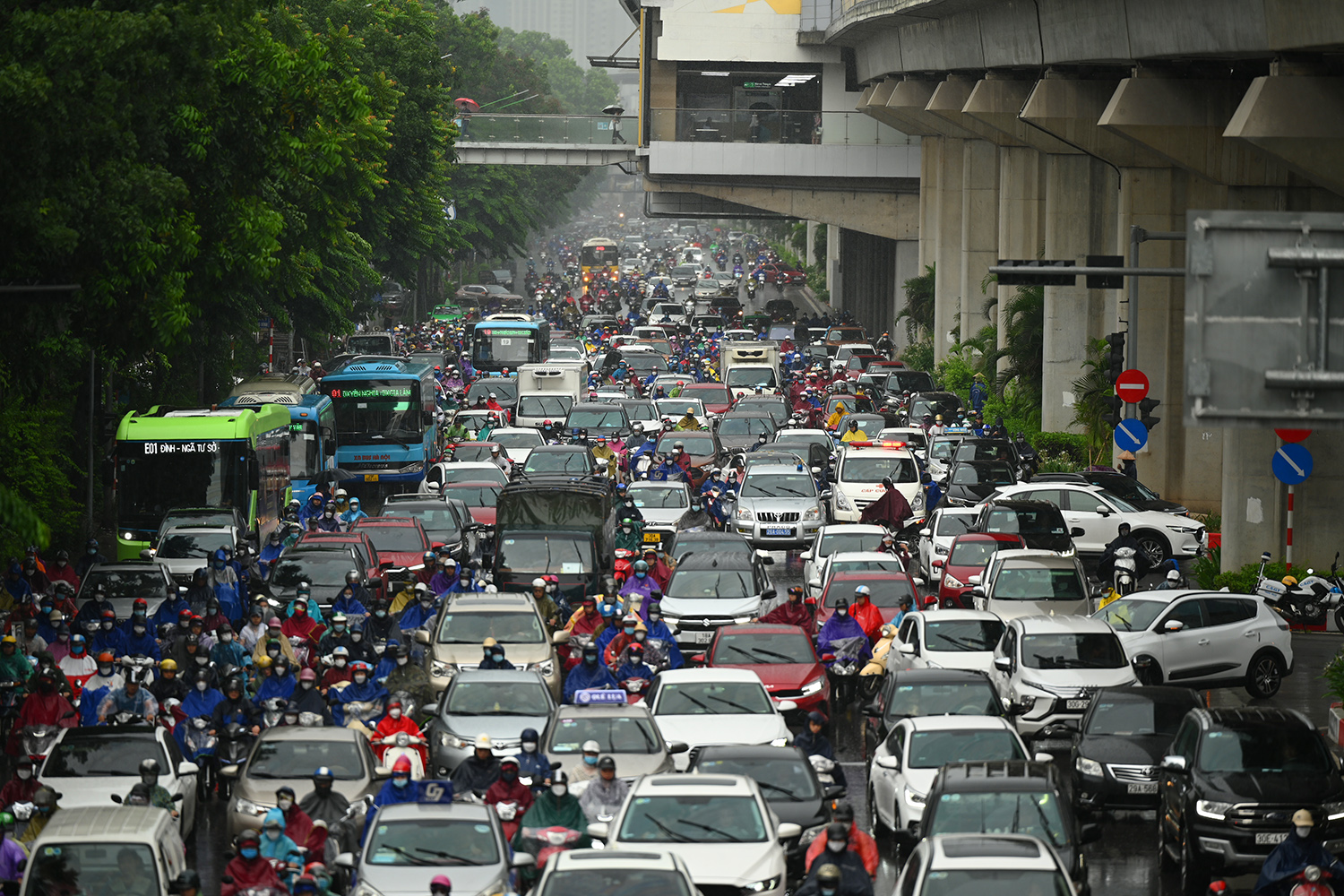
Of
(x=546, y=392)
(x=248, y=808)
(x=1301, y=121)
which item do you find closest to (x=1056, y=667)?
(x=248, y=808)

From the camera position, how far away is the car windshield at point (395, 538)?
3092 cm

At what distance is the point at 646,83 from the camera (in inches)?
3270

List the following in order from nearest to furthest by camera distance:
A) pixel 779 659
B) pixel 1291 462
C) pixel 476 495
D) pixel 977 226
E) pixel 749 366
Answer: pixel 779 659 < pixel 1291 462 < pixel 476 495 < pixel 749 366 < pixel 977 226

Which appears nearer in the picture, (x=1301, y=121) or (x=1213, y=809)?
(x=1213, y=809)

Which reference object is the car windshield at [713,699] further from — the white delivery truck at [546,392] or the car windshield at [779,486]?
the white delivery truck at [546,392]

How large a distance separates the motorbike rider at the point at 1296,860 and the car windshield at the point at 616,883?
4.56 meters

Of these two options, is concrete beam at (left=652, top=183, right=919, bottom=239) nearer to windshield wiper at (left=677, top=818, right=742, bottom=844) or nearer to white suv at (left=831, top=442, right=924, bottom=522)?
white suv at (left=831, top=442, right=924, bottom=522)

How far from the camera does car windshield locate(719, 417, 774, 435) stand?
46.0 meters

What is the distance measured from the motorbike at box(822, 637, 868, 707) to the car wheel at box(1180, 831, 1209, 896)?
7.67 meters

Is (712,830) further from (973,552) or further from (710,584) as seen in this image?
(973,552)

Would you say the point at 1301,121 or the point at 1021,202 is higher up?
the point at 1021,202

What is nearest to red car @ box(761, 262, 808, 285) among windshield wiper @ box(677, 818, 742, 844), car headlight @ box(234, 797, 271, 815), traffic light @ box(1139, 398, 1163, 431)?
traffic light @ box(1139, 398, 1163, 431)

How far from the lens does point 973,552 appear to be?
29672 mm

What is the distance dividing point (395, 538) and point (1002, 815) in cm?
1711
